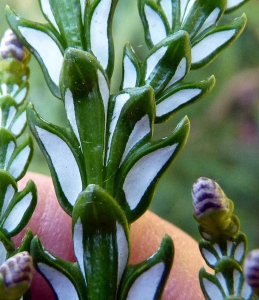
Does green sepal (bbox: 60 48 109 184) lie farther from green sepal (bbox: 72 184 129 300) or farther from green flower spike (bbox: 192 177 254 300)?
green flower spike (bbox: 192 177 254 300)

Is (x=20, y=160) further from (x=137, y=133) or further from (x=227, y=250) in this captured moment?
(x=227, y=250)

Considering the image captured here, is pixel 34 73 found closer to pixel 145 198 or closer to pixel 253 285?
pixel 145 198

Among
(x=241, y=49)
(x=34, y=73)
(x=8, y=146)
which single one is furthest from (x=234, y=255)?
(x=241, y=49)

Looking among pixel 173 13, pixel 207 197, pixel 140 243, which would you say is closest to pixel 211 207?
pixel 207 197

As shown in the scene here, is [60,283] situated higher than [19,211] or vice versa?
[19,211]

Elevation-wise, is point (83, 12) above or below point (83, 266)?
above

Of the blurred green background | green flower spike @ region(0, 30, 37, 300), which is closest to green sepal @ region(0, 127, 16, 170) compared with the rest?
green flower spike @ region(0, 30, 37, 300)

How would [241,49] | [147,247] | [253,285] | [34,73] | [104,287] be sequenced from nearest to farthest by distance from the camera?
[253,285] → [104,287] → [147,247] → [34,73] → [241,49]

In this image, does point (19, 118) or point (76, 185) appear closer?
point (76, 185)
